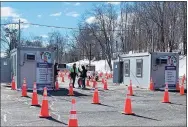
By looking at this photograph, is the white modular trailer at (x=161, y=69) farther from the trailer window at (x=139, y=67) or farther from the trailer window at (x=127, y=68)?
the trailer window at (x=127, y=68)

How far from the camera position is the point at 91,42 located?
75625 millimetres

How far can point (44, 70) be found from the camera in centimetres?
2088

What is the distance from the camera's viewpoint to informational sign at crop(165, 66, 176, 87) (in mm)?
23062

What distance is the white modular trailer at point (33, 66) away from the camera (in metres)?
20.5

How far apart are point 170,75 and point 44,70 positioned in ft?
27.0

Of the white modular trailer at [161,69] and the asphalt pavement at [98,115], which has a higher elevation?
the white modular trailer at [161,69]

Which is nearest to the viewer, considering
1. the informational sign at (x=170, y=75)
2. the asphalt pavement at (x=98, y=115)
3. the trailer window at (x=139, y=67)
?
the asphalt pavement at (x=98, y=115)

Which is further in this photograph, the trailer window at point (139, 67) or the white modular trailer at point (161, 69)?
the trailer window at point (139, 67)

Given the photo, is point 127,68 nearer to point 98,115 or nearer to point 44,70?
point 44,70

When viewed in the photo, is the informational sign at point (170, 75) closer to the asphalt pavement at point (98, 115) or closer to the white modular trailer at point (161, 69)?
the white modular trailer at point (161, 69)

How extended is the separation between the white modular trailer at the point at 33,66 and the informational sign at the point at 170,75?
7.57 m

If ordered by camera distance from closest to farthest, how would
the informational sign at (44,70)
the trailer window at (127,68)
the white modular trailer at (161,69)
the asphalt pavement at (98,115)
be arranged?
the asphalt pavement at (98,115)
the informational sign at (44,70)
the white modular trailer at (161,69)
the trailer window at (127,68)

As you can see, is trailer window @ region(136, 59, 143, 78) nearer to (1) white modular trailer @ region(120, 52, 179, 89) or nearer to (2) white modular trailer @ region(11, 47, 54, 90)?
(1) white modular trailer @ region(120, 52, 179, 89)

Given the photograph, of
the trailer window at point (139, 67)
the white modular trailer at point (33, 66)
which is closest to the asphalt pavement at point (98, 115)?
the white modular trailer at point (33, 66)
